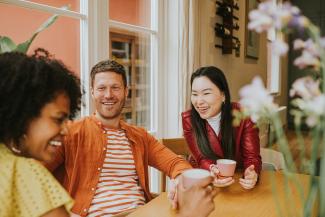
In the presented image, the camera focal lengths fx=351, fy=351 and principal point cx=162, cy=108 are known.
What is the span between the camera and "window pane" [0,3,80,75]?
5.45ft

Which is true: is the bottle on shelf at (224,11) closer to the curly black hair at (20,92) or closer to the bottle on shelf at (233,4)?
the bottle on shelf at (233,4)

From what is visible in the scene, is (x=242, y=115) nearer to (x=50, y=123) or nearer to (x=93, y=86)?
(x=50, y=123)

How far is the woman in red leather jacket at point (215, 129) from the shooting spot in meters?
1.78

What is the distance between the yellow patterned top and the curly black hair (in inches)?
2.9

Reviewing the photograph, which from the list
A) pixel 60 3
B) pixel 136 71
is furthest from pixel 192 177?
pixel 136 71

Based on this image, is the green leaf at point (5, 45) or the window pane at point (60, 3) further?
the window pane at point (60, 3)

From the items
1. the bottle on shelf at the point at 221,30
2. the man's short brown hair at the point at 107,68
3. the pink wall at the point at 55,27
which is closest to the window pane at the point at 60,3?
the pink wall at the point at 55,27

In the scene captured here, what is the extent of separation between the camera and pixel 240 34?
417cm

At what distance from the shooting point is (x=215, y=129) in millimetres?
1859

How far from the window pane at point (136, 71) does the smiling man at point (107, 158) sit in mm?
889

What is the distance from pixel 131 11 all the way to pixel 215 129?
1196mm

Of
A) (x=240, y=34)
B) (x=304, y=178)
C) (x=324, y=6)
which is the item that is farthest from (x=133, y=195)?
(x=324, y=6)

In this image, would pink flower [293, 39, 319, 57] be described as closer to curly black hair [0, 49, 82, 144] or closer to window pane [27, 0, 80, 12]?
curly black hair [0, 49, 82, 144]

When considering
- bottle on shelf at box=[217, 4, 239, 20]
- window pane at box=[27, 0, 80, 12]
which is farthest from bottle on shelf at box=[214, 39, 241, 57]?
window pane at box=[27, 0, 80, 12]
